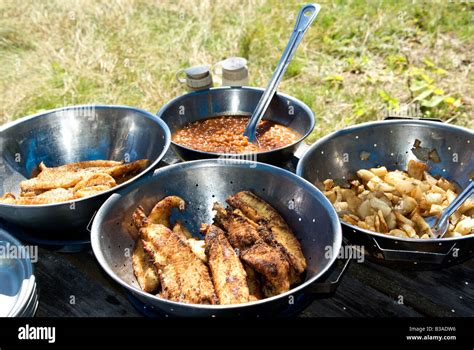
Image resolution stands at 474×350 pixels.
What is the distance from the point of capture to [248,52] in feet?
21.5

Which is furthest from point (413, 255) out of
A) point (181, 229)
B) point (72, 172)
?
point (72, 172)

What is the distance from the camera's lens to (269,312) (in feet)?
5.98

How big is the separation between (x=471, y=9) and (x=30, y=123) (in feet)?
20.4

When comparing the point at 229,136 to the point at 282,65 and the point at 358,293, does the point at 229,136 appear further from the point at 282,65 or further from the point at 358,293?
the point at 358,293

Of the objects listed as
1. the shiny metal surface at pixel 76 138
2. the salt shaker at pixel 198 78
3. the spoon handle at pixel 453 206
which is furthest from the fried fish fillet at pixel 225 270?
the salt shaker at pixel 198 78

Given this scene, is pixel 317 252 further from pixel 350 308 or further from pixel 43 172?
pixel 43 172

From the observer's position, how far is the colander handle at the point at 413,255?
1.88m

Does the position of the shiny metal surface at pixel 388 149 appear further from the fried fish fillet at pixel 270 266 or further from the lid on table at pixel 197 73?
the lid on table at pixel 197 73

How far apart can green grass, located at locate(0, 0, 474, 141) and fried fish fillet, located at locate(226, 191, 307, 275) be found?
3.04m

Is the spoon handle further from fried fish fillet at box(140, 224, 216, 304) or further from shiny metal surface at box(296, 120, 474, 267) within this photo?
fried fish fillet at box(140, 224, 216, 304)

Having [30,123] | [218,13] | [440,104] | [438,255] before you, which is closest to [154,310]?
[438,255]

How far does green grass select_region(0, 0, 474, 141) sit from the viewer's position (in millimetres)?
5641

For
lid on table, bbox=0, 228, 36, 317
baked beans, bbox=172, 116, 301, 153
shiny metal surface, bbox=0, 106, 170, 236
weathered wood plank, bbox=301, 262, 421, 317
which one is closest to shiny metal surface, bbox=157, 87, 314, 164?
baked beans, bbox=172, 116, 301, 153

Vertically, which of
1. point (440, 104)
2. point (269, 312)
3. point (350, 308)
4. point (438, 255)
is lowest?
point (440, 104)
